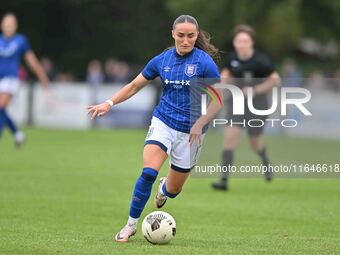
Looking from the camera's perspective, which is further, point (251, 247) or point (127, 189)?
point (127, 189)

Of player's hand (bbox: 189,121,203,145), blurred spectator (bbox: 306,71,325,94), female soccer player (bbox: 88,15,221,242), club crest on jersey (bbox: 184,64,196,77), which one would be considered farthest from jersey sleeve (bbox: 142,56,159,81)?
blurred spectator (bbox: 306,71,325,94)

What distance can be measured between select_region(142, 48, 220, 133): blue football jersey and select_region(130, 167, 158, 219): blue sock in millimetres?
562

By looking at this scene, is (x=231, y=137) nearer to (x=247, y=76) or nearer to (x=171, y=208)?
(x=247, y=76)

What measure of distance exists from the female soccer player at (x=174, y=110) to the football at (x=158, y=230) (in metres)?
0.16

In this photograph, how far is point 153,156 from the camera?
357 inches

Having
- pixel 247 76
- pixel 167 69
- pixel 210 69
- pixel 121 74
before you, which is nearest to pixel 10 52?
pixel 247 76

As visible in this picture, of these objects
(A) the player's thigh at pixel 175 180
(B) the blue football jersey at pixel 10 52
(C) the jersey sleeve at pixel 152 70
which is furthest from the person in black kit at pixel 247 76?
(B) the blue football jersey at pixel 10 52

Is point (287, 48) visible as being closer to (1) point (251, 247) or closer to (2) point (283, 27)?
(2) point (283, 27)

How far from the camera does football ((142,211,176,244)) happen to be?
8938 millimetres

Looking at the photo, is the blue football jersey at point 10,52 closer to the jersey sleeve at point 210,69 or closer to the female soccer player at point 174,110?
the female soccer player at point 174,110

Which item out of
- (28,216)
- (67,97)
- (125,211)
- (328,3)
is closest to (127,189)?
(125,211)

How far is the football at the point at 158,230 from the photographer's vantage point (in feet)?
29.3

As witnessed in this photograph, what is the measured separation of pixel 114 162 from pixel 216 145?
531 centimetres

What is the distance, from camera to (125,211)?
1180cm
